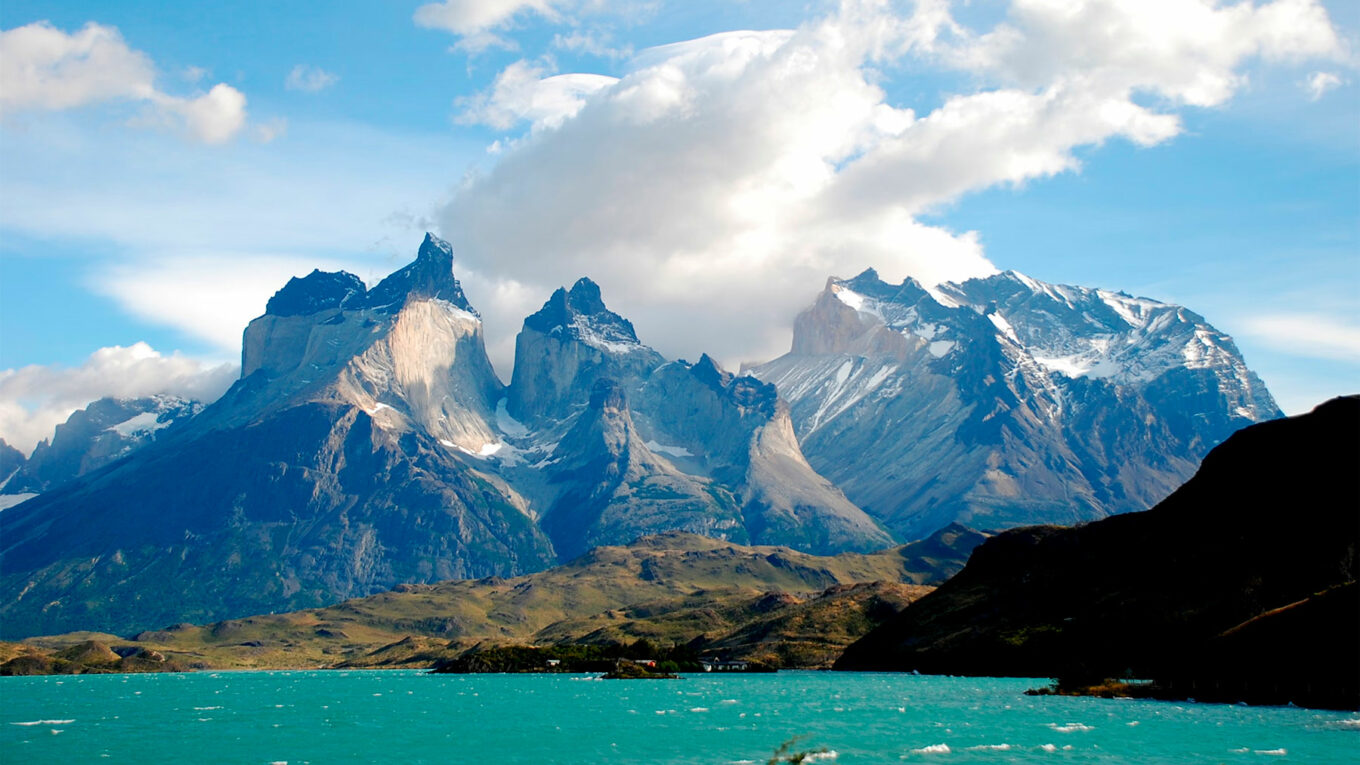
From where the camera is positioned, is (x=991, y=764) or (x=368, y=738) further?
(x=368, y=738)

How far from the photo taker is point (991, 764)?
132375 millimetres

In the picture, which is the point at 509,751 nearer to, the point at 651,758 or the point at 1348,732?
the point at 651,758

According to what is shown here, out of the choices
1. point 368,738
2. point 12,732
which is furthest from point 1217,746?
point 12,732

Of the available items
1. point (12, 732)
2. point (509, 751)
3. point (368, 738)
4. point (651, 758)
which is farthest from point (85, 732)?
point (651, 758)

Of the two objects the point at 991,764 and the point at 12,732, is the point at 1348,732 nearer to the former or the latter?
the point at 991,764

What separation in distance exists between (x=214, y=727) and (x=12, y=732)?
1129 inches

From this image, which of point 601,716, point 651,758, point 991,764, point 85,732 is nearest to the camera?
point 991,764

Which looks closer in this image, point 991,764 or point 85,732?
point 991,764

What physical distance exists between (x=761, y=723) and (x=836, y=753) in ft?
120

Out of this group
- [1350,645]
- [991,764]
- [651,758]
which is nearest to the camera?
[991,764]

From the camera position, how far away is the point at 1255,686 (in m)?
186

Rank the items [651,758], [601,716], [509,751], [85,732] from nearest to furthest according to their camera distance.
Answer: [651,758] → [509,751] → [85,732] → [601,716]

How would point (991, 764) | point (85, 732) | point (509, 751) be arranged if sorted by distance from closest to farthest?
point (991, 764) < point (509, 751) < point (85, 732)

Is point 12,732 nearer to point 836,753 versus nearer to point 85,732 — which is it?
point 85,732
